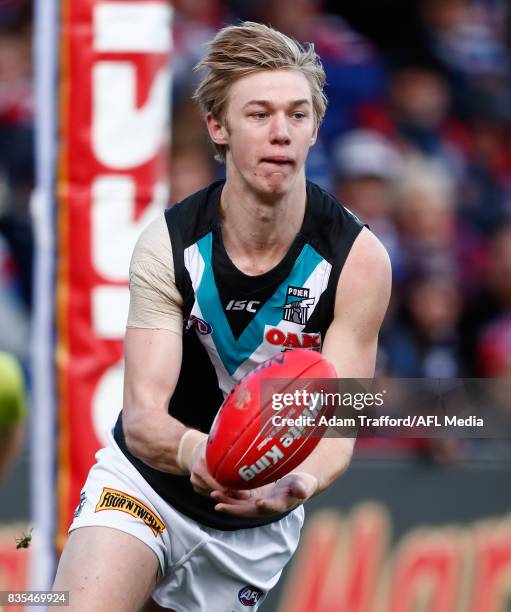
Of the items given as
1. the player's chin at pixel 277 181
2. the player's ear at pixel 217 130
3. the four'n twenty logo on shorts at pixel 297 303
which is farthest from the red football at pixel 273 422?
the player's ear at pixel 217 130

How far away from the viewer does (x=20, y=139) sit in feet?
24.2

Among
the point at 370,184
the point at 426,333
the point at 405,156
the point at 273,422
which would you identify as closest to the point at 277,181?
the point at 273,422

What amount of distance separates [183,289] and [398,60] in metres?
4.71

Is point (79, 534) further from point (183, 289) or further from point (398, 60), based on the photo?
point (398, 60)

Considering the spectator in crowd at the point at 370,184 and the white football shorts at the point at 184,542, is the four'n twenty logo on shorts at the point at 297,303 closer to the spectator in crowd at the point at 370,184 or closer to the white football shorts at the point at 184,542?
the white football shorts at the point at 184,542

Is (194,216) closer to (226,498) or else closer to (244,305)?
(244,305)

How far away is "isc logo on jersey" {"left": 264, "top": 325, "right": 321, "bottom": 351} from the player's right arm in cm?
28

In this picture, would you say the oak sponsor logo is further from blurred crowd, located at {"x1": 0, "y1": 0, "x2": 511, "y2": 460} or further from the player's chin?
blurred crowd, located at {"x1": 0, "y1": 0, "x2": 511, "y2": 460}

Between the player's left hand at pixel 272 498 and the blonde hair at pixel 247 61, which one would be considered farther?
the blonde hair at pixel 247 61

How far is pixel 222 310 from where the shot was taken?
13.6ft

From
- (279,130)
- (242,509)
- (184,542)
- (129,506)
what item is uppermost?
(279,130)

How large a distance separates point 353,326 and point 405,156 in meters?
4.17

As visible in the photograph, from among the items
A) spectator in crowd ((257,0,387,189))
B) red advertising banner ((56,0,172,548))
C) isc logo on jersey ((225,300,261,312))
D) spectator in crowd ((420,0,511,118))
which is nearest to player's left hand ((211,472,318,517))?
isc logo on jersey ((225,300,261,312))

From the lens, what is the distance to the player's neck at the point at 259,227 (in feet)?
13.6
